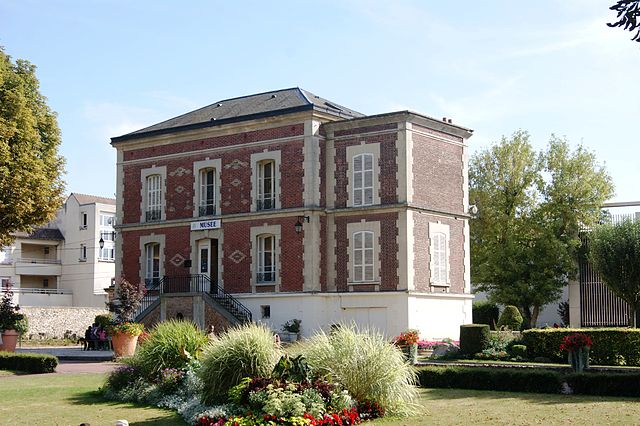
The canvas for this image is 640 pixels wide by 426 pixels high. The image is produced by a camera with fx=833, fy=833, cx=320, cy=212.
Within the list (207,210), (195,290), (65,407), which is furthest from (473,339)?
(65,407)

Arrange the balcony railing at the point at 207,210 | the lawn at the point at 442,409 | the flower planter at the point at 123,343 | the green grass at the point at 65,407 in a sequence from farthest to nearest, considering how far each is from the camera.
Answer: the balcony railing at the point at 207,210 → the flower planter at the point at 123,343 → the green grass at the point at 65,407 → the lawn at the point at 442,409

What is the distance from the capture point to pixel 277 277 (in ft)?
104

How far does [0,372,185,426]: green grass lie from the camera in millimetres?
14016

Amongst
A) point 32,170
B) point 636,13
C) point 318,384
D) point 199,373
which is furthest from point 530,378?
point 32,170

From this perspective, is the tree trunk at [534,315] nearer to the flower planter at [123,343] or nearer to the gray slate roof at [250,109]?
the gray slate roof at [250,109]

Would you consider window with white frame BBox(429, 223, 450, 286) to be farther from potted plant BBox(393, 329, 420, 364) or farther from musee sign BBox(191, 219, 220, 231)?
musee sign BBox(191, 219, 220, 231)

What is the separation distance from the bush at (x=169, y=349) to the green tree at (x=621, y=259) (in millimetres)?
22308

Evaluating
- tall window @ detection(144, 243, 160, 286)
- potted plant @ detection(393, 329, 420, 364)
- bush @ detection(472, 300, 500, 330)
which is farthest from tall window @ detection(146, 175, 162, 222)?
bush @ detection(472, 300, 500, 330)

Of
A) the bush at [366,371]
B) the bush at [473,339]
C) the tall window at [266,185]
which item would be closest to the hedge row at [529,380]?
the bush at [366,371]

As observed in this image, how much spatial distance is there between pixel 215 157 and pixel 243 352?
65.9 feet

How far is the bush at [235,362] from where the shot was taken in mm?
14461

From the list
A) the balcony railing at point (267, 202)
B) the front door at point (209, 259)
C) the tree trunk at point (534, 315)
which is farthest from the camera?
the tree trunk at point (534, 315)

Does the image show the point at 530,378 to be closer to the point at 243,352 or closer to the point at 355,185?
the point at 243,352

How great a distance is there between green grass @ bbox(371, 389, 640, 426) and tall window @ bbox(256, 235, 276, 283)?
51.2ft
